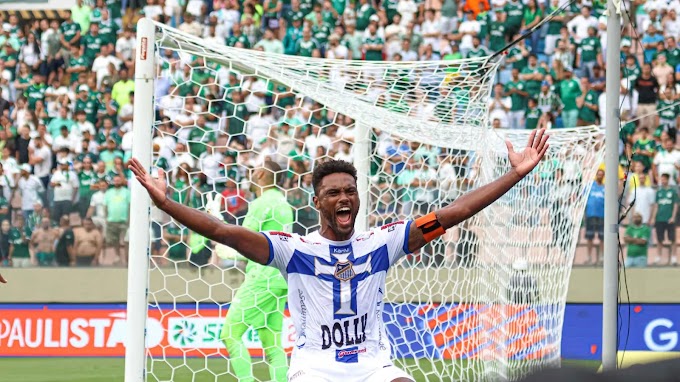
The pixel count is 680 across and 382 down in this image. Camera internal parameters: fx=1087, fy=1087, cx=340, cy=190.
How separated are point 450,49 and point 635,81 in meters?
3.39

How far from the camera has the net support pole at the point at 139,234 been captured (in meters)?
6.95

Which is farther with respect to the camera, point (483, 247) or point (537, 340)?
point (537, 340)

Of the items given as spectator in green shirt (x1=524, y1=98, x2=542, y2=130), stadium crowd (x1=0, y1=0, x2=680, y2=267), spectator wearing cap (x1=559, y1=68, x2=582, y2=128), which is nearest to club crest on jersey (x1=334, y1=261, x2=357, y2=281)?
stadium crowd (x1=0, y1=0, x2=680, y2=267)

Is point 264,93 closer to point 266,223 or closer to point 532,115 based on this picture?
point 266,223

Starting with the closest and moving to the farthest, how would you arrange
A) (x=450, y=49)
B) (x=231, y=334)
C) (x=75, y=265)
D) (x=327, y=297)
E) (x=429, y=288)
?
(x=327, y=297), (x=231, y=334), (x=429, y=288), (x=75, y=265), (x=450, y=49)

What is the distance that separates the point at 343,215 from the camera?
539 cm

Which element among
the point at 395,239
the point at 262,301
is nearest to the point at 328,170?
the point at 395,239

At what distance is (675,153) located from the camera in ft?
51.2

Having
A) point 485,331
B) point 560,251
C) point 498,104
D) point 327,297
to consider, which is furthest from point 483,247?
point 498,104

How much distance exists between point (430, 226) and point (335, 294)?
604 mm

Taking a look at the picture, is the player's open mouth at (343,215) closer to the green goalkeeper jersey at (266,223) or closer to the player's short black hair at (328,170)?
the player's short black hair at (328,170)

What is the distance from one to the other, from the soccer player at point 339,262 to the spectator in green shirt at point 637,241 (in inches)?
367

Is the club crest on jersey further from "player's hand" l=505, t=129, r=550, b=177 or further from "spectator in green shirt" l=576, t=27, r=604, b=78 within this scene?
"spectator in green shirt" l=576, t=27, r=604, b=78

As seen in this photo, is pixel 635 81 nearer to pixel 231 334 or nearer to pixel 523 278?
pixel 523 278
